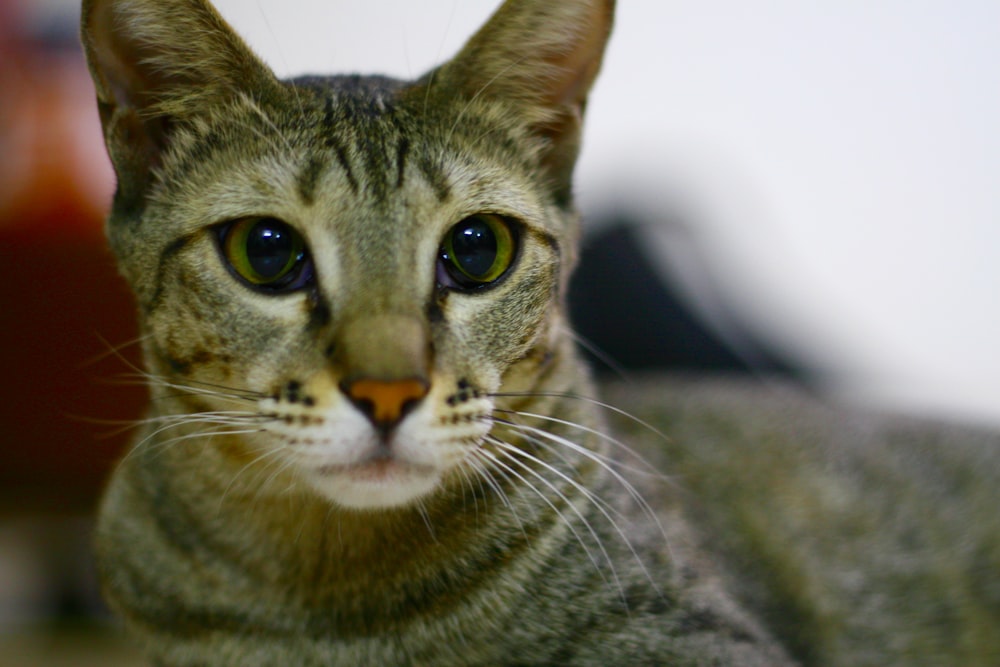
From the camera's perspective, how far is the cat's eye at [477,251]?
0.98m

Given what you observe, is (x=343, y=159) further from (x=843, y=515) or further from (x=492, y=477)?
(x=843, y=515)

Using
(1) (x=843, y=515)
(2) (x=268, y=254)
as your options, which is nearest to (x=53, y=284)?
(2) (x=268, y=254)

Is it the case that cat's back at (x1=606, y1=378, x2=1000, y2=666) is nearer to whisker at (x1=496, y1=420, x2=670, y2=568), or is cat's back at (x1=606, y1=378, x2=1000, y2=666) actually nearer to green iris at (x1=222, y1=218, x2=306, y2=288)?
whisker at (x1=496, y1=420, x2=670, y2=568)

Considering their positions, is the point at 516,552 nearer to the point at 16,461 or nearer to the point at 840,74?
the point at 840,74

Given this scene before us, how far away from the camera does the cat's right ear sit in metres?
0.96

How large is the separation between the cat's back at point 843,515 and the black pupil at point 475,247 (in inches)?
24.8

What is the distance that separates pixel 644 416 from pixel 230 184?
3.13 feet

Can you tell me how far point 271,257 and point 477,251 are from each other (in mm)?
237

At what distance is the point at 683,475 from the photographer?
1.53 m

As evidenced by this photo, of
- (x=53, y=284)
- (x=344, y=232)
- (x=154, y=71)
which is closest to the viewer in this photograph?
(x=344, y=232)

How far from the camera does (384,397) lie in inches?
32.1

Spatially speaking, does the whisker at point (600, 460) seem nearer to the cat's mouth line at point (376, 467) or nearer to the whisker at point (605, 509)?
the whisker at point (605, 509)

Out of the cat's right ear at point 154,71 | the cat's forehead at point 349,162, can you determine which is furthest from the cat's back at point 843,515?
the cat's right ear at point 154,71

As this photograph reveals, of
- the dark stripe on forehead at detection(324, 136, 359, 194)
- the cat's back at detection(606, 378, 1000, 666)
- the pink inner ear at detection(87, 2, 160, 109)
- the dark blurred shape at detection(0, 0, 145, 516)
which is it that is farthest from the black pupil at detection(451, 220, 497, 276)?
the dark blurred shape at detection(0, 0, 145, 516)
